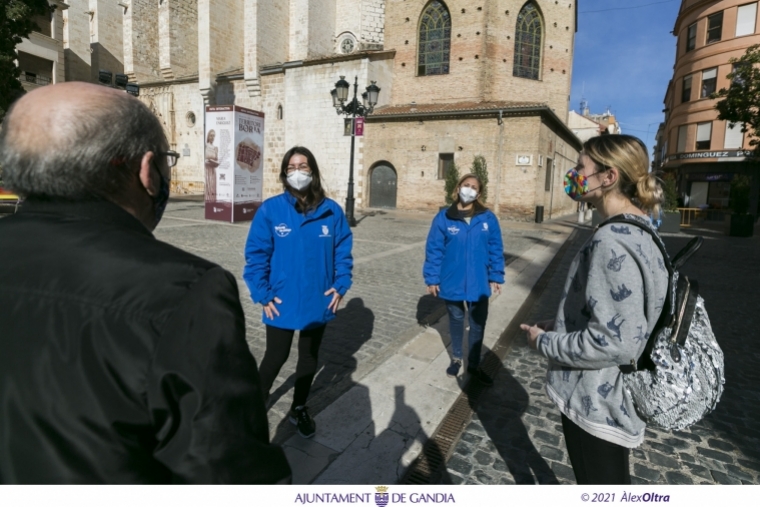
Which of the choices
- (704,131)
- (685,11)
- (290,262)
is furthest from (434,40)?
(290,262)

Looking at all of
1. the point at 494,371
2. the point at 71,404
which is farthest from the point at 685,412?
the point at 494,371

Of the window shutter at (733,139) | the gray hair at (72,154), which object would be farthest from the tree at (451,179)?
the window shutter at (733,139)

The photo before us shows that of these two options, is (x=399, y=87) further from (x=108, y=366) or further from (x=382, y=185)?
(x=108, y=366)

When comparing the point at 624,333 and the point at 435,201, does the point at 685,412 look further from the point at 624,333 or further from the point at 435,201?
the point at 435,201

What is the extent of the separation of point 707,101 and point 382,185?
75.3ft

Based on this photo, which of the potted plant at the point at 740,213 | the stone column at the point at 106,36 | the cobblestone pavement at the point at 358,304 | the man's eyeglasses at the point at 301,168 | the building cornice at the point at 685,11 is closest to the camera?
the man's eyeglasses at the point at 301,168

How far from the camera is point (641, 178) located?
68.6 inches

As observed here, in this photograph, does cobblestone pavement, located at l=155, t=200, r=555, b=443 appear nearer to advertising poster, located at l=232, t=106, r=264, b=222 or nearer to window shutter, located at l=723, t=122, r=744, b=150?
advertising poster, located at l=232, t=106, r=264, b=222

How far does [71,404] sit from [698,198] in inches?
1457

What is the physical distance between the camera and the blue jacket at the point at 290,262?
2.89m

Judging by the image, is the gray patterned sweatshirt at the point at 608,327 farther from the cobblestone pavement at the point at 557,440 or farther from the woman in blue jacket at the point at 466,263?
the woman in blue jacket at the point at 466,263

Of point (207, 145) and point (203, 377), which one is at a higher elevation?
point (207, 145)

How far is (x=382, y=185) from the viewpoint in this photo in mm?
23438
